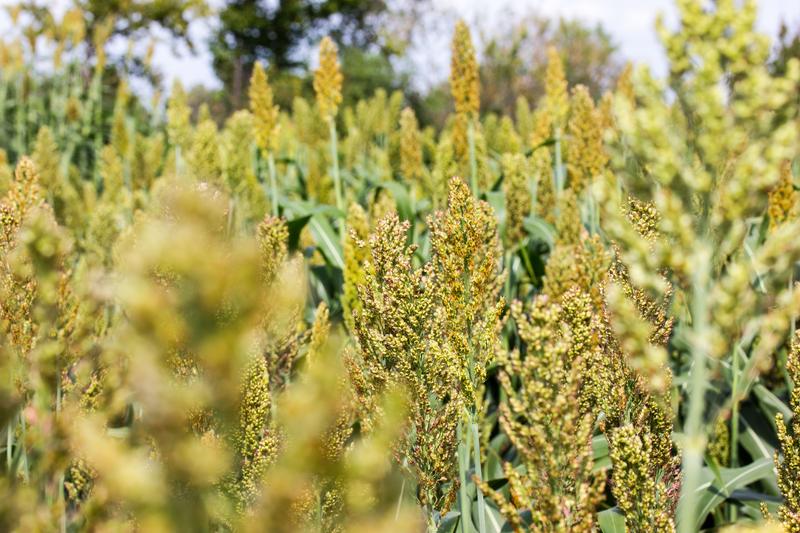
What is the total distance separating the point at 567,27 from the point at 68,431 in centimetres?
5115

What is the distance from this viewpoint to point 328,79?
A: 4270 mm

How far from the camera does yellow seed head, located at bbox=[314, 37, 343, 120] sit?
13.7 feet

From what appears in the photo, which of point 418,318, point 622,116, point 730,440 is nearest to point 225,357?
point 622,116

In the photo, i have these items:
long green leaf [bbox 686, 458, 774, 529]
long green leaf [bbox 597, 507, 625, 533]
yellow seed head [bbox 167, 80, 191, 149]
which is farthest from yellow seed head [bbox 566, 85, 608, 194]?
yellow seed head [bbox 167, 80, 191, 149]

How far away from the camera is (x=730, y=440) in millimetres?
2988

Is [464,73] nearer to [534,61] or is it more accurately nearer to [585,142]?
[585,142]

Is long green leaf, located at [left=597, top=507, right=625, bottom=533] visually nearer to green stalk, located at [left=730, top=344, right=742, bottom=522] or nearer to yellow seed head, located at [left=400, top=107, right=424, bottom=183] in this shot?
green stalk, located at [left=730, top=344, right=742, bottom=522]

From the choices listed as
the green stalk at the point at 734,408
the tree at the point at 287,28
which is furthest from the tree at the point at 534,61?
the green stalk at the point at 734,408

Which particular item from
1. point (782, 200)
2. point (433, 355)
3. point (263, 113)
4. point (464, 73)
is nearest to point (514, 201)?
point (464, 73)

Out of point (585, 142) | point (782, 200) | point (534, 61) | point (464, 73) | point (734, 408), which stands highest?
point (534, 61)

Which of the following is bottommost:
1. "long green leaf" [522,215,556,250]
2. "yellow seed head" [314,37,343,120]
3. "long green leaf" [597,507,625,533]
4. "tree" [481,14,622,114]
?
"long green leaf" [597,507,625,533]

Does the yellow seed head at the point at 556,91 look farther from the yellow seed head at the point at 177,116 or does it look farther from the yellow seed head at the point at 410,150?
the yellow seed head at the point at 177,116

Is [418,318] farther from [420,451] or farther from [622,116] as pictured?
[622,116]

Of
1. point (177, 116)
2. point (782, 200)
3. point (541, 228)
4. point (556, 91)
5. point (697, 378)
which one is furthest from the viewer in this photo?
point (177, 116)
